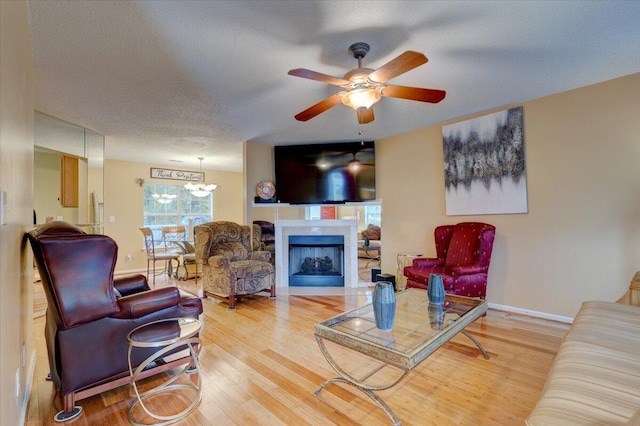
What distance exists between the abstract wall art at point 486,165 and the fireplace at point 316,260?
1907 mm

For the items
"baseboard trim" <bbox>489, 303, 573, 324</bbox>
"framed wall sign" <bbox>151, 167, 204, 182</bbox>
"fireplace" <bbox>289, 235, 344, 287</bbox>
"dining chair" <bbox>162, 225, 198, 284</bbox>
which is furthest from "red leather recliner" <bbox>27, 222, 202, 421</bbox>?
"framed wall sign" <bbox>151, 167, 204, 182</bbox>

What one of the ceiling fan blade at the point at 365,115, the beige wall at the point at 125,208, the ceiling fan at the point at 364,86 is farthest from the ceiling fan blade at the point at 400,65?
the beige wall at the point at 125,208

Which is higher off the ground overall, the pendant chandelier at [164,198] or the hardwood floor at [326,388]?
the pendant chandelier at [164,198]

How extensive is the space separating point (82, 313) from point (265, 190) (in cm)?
342

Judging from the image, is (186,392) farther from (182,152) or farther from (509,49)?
(182,152)

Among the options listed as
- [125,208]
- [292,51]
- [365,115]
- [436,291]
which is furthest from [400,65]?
[125,208]

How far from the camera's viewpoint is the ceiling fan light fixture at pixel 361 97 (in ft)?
7.39

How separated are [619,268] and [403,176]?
261 centimetres

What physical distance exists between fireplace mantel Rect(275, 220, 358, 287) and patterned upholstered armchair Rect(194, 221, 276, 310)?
45 centimetres

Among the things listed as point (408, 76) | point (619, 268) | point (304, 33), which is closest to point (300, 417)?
point (304, 33)

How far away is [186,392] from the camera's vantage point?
190 centimetres

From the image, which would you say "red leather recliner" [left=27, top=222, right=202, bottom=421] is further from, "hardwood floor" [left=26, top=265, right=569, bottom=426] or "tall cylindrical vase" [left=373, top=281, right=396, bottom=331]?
"tall cylindrical vase" [left=373, top=281, right=396, bottom=331]

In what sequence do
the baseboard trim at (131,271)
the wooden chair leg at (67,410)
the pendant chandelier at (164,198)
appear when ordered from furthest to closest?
the pendant chandelier at (164,198), the baseboard trim at (131,271), the wooden chair leg at (67,410)

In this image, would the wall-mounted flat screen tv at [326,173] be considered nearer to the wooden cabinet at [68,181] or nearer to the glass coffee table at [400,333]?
the glass coffee table at [400,333]
